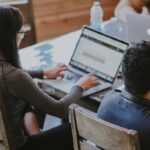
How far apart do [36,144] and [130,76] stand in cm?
74

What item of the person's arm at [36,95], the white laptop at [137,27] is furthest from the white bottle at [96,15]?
the person's arm at [36,95]

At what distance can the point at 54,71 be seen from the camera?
228cm

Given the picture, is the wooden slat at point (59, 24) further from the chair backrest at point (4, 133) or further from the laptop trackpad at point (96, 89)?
the chair backrest at point (4, 133)

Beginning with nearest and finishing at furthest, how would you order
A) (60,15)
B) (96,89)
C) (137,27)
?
1. (96,89)
2. (137,27)
3. (60,15)

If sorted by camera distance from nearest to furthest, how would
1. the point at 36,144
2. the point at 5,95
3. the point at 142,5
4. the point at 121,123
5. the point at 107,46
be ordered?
the point at 121,123 → the point at 5,95 → the point at 36,144 → the point at 107,46 → the point at 142,5

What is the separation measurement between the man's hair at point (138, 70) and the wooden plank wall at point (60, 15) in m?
2.63

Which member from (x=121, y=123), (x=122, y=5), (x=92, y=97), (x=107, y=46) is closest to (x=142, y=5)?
(x=122, y=5)

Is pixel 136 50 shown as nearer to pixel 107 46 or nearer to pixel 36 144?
pixel 107 46

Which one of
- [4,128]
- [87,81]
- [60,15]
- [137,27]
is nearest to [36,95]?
[4,128]

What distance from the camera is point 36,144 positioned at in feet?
6.59

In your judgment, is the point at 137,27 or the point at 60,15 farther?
the point at 60,15

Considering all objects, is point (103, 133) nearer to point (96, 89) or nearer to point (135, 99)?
point (135, 99)

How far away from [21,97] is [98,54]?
1.76 ft

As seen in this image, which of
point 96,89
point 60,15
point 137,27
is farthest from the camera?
point 60,15
